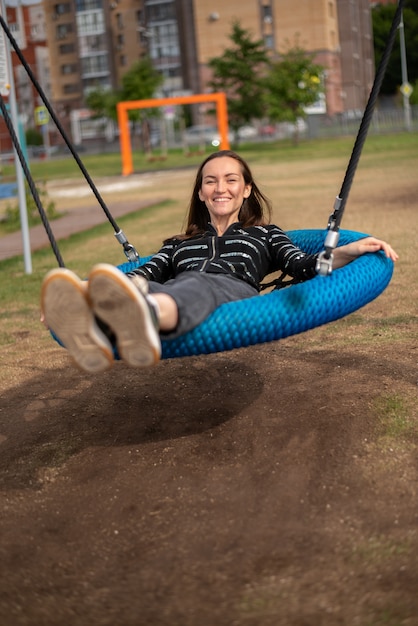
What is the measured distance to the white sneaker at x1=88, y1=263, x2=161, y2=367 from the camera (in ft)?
7.68

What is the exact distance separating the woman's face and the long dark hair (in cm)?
4

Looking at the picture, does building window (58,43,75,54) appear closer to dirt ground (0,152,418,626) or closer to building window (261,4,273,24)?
building window (261,4,273,24)

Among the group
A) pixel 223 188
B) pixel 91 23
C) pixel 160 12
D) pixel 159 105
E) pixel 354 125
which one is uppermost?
pixel 91 23

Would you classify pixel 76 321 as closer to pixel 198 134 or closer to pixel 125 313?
pixel 125 313

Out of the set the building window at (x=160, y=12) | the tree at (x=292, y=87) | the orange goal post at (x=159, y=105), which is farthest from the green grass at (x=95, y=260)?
the building window at (x=160, y=12)

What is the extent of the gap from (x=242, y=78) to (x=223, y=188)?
33.2 m

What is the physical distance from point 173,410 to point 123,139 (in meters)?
23.9

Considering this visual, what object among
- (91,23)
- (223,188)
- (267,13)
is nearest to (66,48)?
(91,23)

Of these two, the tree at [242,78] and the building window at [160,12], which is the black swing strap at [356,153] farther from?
the building window at [160,12]

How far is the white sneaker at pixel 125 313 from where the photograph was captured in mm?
2342

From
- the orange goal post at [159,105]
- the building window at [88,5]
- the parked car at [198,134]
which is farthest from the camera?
the building window at [88,5]

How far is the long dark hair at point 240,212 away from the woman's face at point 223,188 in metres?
0.04

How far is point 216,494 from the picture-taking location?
262 cm

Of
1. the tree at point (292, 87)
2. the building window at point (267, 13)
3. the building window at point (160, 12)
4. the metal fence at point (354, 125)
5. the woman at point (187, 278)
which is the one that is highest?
the building window at point (160, 12)
